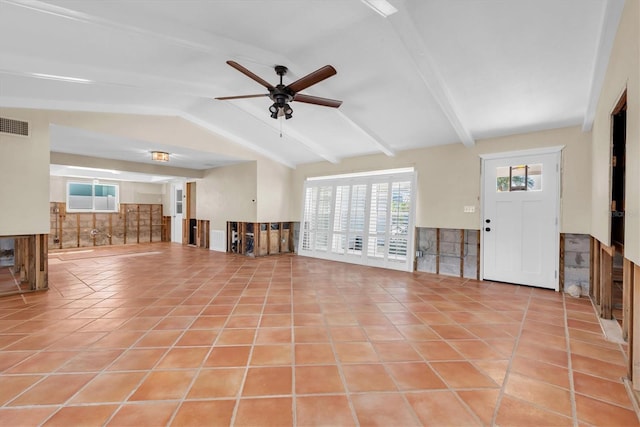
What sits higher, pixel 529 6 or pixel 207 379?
pixel 529 6

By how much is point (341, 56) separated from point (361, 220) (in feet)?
12.0

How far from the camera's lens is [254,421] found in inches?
59.1

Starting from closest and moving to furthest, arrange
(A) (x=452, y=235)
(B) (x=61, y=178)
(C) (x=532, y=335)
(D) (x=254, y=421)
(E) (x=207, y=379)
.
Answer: (D) (x=254, y=421), (E) (x=207, y=379), (C) (x=532, y=335), (A) (x=452, y=235), (B) (x=61, y=178)

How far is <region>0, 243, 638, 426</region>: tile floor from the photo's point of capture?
5.20ft

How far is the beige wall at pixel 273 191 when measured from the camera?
7.00 meters

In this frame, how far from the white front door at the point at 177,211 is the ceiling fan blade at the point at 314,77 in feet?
27.1

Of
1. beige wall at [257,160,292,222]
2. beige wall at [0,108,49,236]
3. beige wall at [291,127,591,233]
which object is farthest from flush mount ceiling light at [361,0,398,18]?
beige wall at [257,160,292,222]

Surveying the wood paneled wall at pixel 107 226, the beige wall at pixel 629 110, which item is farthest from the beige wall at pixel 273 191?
the beige wall at pixel 629 110

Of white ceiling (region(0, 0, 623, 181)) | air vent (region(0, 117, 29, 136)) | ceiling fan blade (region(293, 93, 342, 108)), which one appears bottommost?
air vent (region(0, 117, 29, 136))

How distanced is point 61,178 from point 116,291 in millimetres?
7148

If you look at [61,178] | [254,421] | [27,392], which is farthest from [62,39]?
[61,178]

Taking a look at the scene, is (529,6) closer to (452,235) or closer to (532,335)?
(532,335)

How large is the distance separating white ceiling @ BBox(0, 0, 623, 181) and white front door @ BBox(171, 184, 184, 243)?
5.26 m

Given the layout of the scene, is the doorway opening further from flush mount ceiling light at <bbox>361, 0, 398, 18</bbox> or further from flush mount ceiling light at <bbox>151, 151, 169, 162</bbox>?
flush mount ceiling light at <bbox>151, 151, 169, 162</bbox>
